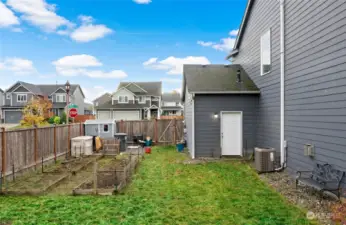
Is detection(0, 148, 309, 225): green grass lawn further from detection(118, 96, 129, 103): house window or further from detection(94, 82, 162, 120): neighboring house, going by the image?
detection(118, 96, 129, 103): house window

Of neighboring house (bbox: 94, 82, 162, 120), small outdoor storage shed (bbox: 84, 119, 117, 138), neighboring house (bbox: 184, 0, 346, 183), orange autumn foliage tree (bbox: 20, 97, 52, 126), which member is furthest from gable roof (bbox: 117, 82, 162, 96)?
neighboring house (bbox: 184, 0, 346, 183)

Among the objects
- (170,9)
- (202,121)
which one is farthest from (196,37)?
(202,121)

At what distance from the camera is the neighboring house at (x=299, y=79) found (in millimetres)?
5406

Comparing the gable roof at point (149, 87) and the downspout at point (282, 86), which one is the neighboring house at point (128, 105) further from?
the downspout at point (282, 86)

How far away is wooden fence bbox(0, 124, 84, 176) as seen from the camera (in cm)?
691

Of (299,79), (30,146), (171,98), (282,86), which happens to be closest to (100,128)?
(30,146)

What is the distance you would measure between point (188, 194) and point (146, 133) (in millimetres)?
11225

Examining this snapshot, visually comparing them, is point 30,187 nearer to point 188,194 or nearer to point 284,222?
point 188,194

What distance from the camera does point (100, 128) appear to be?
47.5 ft

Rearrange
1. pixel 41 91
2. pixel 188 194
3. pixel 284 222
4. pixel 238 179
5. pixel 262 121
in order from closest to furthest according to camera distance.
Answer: pixel 284 222
pixel 188 194
pixel 238 179
pixel 262 121
pixel 41 91

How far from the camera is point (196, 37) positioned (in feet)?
75.1

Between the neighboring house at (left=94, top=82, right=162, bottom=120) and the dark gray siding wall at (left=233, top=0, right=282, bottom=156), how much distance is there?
2381 cm

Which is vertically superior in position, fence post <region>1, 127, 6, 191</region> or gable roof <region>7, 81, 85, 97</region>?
gable roof <region>7, 81, 85, 97</region>

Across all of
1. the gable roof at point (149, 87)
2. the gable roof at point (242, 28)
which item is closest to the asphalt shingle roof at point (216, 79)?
the gable roof at point (242, 28)
